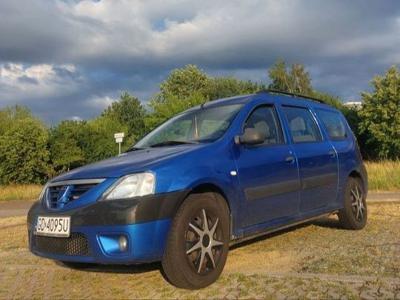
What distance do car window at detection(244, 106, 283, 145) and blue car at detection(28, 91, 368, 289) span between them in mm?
14

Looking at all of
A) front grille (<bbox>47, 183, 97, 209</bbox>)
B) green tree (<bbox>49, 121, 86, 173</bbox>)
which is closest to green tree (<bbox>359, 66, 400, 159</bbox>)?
green tree (<bbox>49, 121, 86, 173</bbox>)

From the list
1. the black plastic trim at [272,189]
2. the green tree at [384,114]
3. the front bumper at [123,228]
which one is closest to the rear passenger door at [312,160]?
the black plastic trim at [272,189]

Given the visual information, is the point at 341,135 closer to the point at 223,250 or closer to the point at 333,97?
the point at 223,250

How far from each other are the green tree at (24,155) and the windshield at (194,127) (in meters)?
29.3

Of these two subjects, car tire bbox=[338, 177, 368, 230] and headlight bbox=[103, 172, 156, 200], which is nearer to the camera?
headlight bbox=[103, 172, 156, 200]

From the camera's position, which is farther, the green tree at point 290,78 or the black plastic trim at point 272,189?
the green tree at point 290,78

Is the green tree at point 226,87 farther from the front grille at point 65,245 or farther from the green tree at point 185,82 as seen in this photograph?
the front grille at point 65,245

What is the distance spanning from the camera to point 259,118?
6391 mm

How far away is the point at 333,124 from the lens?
8.15 metres

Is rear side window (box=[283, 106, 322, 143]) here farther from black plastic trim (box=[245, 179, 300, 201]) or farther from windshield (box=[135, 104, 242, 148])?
windshield (box=[135, 104, 242, 148])

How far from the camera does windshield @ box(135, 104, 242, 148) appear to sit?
19.5ft

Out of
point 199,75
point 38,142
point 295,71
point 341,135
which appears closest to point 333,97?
point 295,71

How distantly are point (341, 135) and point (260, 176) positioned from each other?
2.79 metres

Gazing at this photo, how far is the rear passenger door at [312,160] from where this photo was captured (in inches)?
262
